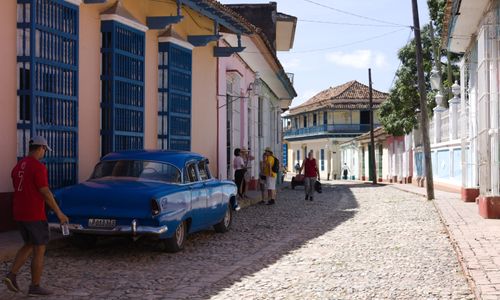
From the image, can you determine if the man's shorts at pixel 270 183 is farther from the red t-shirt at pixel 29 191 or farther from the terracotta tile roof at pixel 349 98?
the terracotta tile roof at pixel 349 98

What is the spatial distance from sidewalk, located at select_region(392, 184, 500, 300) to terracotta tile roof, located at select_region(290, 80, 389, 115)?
44451mm

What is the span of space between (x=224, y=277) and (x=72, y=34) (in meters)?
5.58

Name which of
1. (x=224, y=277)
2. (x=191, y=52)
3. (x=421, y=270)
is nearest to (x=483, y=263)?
(x=421, y=270)

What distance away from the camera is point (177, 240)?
30.3 ft

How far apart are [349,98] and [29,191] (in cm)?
5524

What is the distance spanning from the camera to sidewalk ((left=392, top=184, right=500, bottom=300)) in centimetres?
672

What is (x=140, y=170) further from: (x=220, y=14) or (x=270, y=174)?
(x=270, y=174)

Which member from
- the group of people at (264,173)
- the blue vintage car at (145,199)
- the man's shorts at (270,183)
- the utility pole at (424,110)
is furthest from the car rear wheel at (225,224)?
the utility pole at (424,110)

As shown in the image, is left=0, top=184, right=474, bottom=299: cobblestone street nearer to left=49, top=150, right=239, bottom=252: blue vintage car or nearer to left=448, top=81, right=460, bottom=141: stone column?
left=49, top=150, right=239, bottom=252: blue vintage car

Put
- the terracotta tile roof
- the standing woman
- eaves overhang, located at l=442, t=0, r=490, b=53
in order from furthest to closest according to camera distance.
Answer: the terracotta tile roof < the standing woman < eaves overhang, located at l=442, t=0, r=490, b=53

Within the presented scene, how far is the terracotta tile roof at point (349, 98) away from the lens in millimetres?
59812

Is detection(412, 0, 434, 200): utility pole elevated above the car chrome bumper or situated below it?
above

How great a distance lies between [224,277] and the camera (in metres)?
7.54

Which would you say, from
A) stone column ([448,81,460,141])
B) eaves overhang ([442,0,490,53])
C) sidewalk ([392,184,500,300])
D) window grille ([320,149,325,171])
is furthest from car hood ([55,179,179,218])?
window grille ([320,149,325,171])
